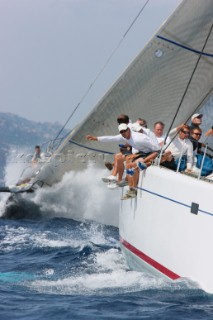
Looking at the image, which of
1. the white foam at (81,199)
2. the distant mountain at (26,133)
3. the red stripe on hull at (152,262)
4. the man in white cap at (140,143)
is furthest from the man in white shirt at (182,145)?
the distant mountain at (26,133)

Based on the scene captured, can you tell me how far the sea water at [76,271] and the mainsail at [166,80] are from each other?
190cm

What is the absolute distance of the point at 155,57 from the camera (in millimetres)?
14914

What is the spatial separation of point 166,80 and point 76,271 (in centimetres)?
443

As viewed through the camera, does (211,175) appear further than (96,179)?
No

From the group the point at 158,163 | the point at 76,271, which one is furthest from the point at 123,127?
the point at 76,271

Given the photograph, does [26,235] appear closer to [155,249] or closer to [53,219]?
[53,219]

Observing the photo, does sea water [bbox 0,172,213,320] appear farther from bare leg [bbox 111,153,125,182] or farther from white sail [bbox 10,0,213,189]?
white sail [bbox 10,0,213,189]

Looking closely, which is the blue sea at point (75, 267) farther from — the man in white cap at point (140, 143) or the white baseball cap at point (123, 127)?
the white baseball cap at point (123, 127)

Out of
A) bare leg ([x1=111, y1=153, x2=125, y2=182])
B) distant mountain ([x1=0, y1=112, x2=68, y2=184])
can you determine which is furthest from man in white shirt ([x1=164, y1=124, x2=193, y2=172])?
distant mountain ([x1=0, y1=112, x2=68, y2=184])

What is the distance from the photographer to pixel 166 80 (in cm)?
1498

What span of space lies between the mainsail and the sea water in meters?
1.90

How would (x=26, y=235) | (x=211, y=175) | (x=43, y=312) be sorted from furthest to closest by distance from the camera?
(x=26, y=235)
(x=211, y=175)
(x=43, y=312)

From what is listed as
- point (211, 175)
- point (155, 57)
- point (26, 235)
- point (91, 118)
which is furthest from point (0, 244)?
point (211, 175)

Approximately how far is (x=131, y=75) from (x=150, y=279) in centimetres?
565
